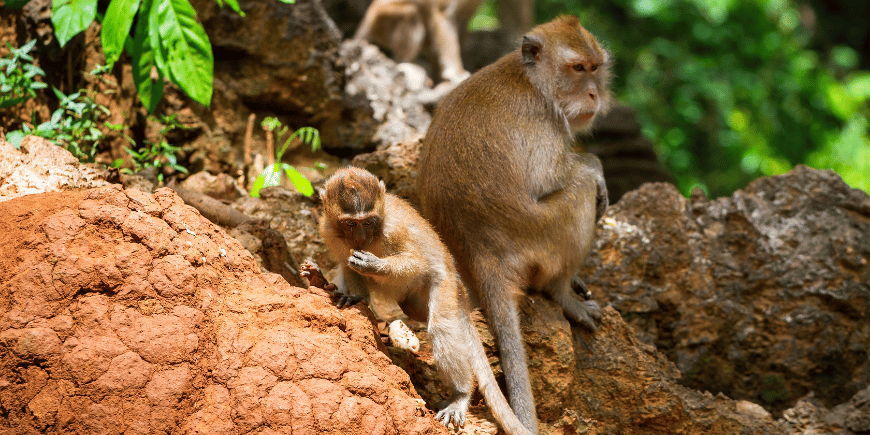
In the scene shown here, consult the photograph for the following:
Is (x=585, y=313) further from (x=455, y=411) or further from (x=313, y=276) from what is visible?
(x=313, y=276)

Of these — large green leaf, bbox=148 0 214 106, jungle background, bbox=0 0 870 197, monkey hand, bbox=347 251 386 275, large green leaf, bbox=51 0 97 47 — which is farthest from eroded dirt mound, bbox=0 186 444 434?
jungle background, bbox=0 0 870 197

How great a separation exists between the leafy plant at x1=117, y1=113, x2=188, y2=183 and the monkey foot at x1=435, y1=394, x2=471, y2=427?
127 inches

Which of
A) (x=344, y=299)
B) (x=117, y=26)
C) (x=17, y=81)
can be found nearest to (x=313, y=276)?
(x=344, y=299)

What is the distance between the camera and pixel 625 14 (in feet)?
58.5

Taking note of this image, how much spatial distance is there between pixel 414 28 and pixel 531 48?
6.16 m

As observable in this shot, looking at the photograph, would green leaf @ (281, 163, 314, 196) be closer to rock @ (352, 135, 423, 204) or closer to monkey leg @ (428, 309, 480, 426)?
rock @ (352, 135, 423, 204)

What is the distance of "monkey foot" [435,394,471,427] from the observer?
3.98 m

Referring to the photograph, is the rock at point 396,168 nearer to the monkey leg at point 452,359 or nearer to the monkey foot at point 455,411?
the monkey leg at point 452,359

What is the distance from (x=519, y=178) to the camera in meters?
5.15

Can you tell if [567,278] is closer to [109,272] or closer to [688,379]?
[688,379]

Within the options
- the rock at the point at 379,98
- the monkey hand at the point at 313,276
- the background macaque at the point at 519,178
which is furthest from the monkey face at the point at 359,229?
the rock at the point at 379,98

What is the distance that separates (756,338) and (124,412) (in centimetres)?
523

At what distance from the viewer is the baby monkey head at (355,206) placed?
13.6 feet

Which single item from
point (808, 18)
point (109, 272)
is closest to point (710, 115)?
point (808, 18)
